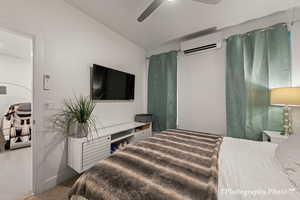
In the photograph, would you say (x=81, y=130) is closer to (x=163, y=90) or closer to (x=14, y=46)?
(x=163, y=90)

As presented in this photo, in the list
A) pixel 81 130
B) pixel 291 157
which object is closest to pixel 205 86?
pixel 291 157

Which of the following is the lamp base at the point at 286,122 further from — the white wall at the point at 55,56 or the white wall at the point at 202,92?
the white wall at the point at 55,56

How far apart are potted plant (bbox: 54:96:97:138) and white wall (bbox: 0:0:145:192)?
0.11m

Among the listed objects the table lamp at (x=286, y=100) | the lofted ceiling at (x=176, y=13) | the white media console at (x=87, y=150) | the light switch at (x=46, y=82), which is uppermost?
the lofted ceiling at (x=176, y=13)

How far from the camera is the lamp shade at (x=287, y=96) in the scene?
5.20 ft

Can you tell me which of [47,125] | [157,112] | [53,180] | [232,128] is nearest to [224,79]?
[232,128]

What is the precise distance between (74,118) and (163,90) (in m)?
2.01

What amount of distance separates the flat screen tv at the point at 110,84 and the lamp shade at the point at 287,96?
256 cm

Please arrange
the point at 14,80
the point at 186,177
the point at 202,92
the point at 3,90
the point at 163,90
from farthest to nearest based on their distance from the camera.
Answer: the point at 14,80
the point at 3,90
the point at 163,90
the point at 202,92
the point at 186,177

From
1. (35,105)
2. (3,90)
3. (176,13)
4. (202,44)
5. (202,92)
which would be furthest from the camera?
(3,90)

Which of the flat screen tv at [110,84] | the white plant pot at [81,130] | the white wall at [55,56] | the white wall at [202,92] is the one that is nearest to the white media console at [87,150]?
the white plant pot at [81,130]

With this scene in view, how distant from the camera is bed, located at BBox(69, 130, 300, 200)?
2.18ft

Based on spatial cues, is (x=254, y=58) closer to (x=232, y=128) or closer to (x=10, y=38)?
(x=232, y=128)

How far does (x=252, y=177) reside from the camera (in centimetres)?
→ 80
